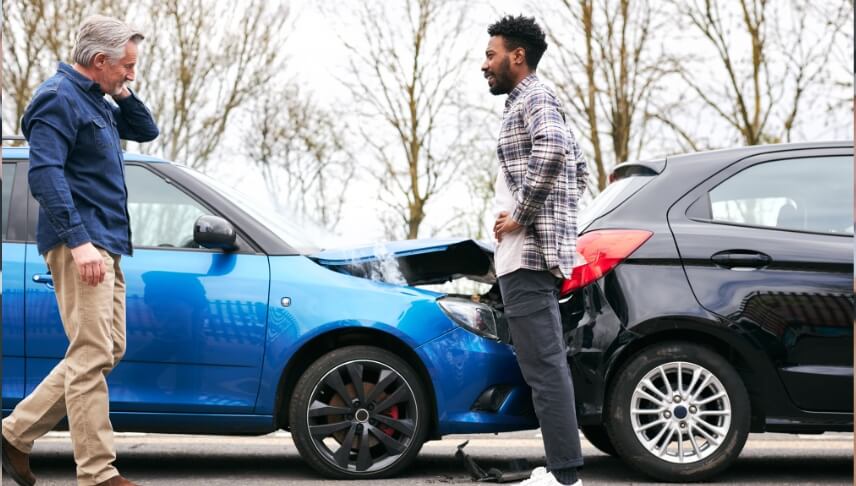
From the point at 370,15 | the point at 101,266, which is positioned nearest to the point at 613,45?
the point at 370,15

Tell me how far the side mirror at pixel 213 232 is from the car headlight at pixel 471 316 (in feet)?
3.15

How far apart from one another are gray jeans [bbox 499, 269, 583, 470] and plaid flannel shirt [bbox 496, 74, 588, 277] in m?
0.10

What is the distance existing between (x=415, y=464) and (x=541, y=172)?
6.21 feet

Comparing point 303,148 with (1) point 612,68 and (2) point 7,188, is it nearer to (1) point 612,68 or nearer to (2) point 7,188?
(1) point 612,68

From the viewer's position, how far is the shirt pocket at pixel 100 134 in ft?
12.8

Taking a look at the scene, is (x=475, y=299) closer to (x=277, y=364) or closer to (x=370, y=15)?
(x=277, y=364)

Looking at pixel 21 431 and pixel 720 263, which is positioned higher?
pixel 720 263

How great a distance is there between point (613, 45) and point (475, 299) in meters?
15.0

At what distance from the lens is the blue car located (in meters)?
4.40

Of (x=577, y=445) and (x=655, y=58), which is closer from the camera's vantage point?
(x=577, y=445)

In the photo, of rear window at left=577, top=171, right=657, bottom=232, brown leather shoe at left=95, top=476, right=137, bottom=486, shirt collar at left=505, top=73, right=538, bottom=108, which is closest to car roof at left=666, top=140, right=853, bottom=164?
rear window at left=577, top=171, right=657, bottom=232

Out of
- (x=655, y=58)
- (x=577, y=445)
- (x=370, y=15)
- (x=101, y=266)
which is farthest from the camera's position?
(x=370, y=15)

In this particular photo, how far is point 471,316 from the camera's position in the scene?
4.48 metres

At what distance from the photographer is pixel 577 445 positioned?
3.98 m
